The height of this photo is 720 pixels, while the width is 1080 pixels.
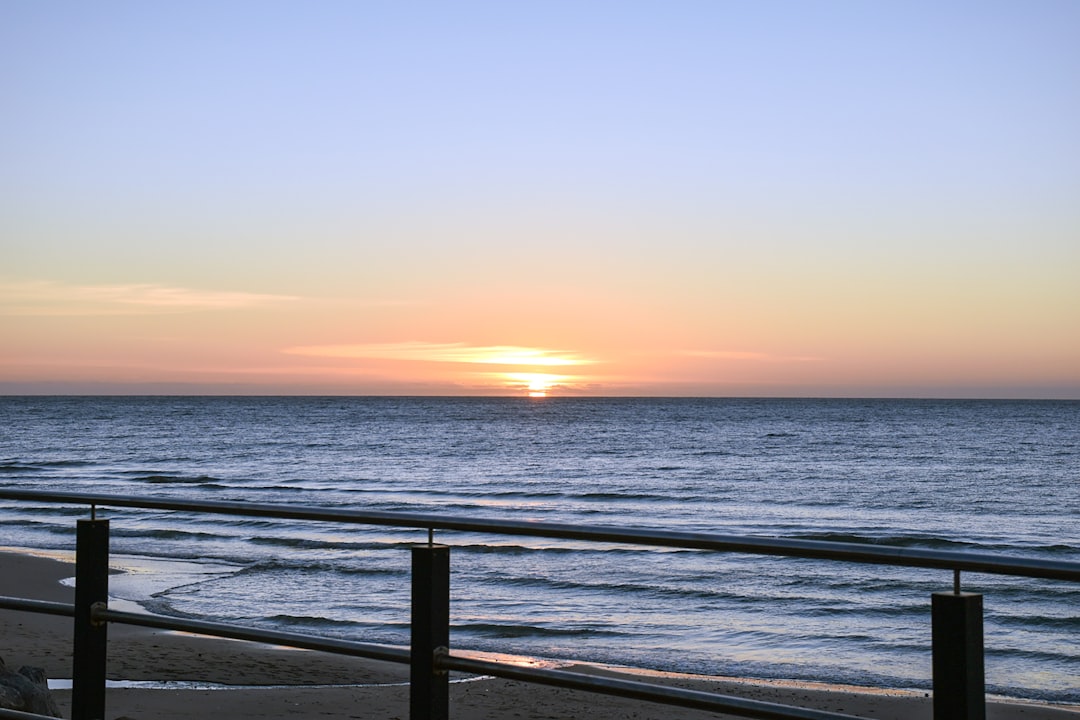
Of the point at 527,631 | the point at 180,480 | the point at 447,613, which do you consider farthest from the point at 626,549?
the point at 180,480

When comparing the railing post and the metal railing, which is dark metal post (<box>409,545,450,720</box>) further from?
the railing post

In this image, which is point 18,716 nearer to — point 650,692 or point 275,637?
point 275,637

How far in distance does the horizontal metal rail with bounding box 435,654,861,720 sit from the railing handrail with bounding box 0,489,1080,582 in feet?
0.88

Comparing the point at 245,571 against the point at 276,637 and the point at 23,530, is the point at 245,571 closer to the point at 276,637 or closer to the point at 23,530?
the point at 23,530

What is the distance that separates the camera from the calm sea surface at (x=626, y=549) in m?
11.7

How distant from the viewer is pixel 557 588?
14734 millimetres

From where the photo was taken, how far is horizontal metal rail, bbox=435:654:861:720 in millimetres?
1985

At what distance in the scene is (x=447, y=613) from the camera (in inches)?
98.9

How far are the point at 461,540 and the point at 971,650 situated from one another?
17946 mm

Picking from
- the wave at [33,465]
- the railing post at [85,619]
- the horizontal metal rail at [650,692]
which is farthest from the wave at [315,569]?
the wave at [33,465]

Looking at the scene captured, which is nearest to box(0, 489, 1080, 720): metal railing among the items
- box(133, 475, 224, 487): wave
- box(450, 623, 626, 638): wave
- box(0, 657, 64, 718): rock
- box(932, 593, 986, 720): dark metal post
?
box(932, 593, 986, 720): dark metal post

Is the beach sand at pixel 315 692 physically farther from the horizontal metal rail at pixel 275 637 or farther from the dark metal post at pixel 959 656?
the dark metal post at pixel 959 656

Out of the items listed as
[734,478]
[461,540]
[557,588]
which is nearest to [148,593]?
[557,588]

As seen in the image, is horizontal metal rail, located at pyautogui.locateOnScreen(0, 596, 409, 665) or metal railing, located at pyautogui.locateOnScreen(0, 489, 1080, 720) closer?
metal railing, located at pyautogui.locateOnScreen(0, 489, 1080, 720)
